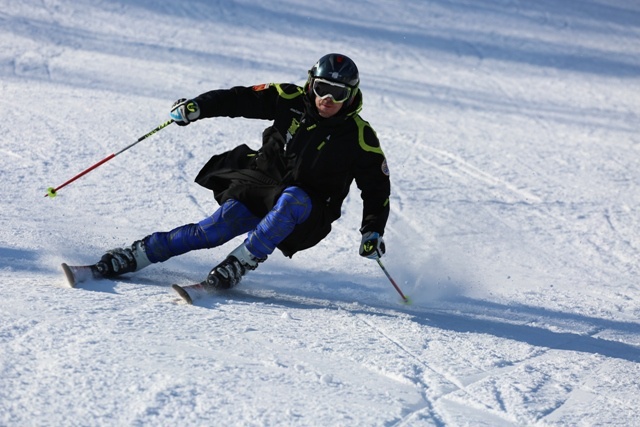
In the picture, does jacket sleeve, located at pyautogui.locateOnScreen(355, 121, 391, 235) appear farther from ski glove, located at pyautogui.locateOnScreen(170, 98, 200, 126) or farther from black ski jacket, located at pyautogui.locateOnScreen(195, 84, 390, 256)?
ski glove, located at pyautogui.locateOnScreen(170, 98, 200, 126)

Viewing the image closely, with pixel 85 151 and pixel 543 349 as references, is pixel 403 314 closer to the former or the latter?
pixel 543 349

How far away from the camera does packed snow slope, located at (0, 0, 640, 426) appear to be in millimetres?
3477

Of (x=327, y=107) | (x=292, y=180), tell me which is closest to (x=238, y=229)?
(x=292, y=180)

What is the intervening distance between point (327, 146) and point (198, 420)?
→ 1971mm

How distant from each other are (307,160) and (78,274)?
4.08 ft

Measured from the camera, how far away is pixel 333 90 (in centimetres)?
468

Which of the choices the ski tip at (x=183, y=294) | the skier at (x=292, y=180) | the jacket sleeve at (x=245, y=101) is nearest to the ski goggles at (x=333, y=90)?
the skier at (x=292, y=180)

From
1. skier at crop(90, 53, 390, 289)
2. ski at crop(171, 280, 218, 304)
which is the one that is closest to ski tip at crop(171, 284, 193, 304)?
ski at crop(171, 280, 218, 304)

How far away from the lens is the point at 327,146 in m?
4.73

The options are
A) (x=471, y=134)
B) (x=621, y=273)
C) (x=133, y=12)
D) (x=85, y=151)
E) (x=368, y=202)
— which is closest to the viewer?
(x=368, y=202)

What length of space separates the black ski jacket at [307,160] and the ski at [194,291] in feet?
1.49

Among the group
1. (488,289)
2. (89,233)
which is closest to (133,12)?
(89,233)

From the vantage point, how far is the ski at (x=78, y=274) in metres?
4.42

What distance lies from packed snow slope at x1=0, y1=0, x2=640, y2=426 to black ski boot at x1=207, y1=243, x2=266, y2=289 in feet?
0.26
